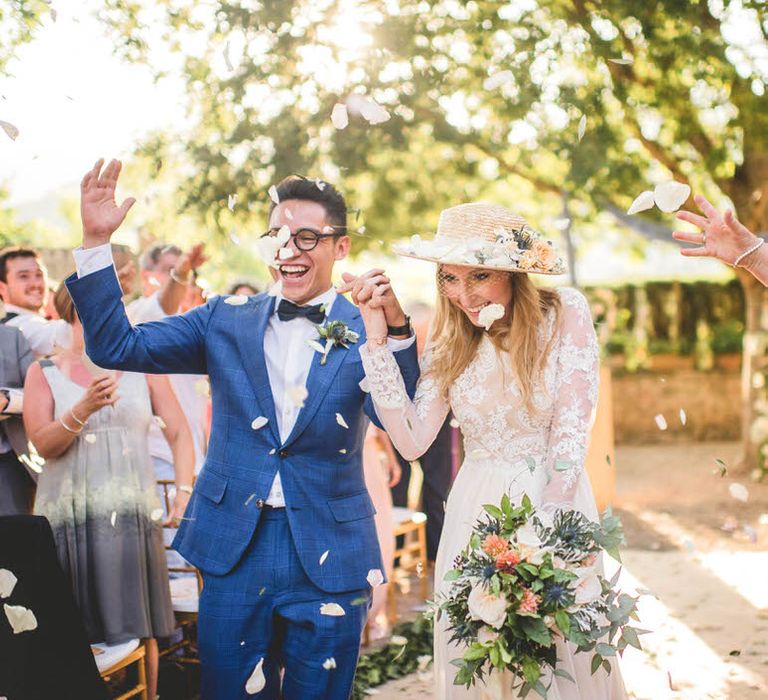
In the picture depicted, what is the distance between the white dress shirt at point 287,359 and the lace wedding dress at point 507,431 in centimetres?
20

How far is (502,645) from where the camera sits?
2.46m

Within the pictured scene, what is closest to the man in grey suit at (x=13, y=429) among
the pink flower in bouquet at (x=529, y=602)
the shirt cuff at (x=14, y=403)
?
the shirt cuff at (x=14, y=403)

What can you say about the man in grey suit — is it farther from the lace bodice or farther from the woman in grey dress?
the lace bodice

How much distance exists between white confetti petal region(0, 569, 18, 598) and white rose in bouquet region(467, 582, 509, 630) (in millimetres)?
1621

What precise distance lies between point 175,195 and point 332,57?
92.7 inches

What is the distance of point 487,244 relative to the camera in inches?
113

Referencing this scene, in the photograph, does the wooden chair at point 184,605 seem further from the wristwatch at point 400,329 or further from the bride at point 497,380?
the wristwatch at point 400,329

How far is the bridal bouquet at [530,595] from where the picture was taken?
96.6 inches

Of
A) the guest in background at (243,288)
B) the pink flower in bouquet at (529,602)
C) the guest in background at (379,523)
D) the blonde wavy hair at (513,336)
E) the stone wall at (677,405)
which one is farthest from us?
the stone wall at (677,405)

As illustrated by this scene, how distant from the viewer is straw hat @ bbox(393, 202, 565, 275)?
9.27 ft

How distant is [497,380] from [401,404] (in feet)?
1.11

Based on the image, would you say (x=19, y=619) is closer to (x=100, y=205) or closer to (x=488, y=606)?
(x=100, y=205)

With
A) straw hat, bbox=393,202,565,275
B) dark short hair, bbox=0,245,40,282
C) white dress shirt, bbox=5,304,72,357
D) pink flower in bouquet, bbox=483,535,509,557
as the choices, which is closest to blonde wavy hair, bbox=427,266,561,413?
straw hat, bbox=393,202,565,275

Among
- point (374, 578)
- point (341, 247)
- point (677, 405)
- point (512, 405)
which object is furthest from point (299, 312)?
point (677, 405)
